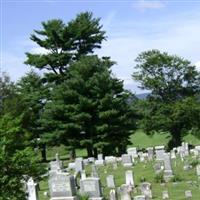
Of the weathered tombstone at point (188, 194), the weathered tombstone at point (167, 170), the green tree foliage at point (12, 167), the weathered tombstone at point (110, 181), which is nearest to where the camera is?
the green tree foliage at point (12, 167)

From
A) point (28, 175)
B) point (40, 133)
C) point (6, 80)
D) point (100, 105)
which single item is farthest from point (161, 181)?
point (6, 80)

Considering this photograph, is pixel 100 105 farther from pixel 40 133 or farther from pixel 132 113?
pixel 40 133

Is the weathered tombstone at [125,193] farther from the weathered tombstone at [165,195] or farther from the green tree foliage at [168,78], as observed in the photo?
the green tree foliage at [168,78]

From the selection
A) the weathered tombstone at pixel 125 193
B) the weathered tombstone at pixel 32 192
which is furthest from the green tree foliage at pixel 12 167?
the weathered tombstone at pixel 32 192

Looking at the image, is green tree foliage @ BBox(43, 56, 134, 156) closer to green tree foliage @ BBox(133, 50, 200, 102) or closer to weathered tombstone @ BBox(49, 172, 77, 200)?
green tree foliage @ BBox(133, 50, 200, 102)

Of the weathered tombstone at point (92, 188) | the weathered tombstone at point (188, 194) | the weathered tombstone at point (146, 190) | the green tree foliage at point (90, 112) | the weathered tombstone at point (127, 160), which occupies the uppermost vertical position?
the green tree foliage at point (90, 112)

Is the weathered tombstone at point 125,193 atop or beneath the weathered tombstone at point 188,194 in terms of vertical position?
atop

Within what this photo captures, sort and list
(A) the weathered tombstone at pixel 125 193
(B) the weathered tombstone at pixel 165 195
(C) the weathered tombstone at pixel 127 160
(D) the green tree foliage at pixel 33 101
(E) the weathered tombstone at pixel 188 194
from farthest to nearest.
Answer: (D) the green tree foliage at pixel 33 101 → (C) the weathered tombstone at pixel 127 160 → (B) the weathered tombstone at pixel 165 195 → (E) the weathered tombstone at pixel 188 194 → (A) the weathered tombstone at pixel 125 193

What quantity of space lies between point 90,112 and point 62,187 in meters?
26.3

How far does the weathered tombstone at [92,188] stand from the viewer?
21.1 m

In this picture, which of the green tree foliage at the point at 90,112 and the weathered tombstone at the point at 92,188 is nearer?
the weathered tombstone at the point at 92,188

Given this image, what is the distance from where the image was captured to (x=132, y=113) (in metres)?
48.1

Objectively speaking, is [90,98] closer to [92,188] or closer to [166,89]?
[166,89]

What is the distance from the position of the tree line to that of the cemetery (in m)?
6.15
